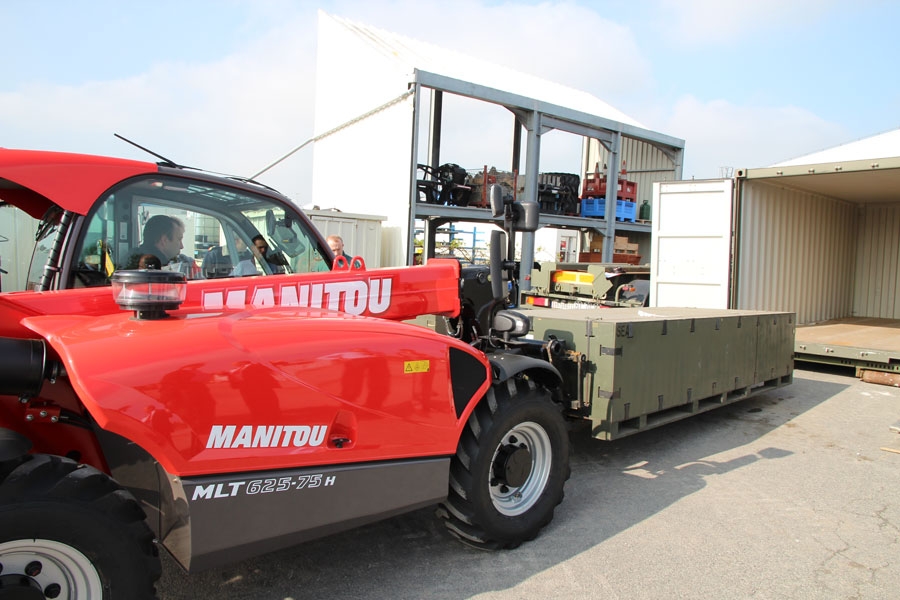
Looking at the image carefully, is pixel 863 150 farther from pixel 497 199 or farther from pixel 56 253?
pixel 56 253

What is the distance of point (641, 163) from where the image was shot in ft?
85.7

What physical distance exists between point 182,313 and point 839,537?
3970 millimetres

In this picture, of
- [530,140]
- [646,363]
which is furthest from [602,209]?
[646,363]

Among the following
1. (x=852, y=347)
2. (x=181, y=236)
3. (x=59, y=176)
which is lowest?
(x=852, y=347)

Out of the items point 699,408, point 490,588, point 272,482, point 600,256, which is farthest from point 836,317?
point 272,482

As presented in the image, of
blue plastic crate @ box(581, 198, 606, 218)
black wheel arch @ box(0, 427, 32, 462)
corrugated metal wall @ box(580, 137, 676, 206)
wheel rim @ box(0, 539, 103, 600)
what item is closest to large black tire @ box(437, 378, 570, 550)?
wheel rim @ box(0, 539, 103, 600)

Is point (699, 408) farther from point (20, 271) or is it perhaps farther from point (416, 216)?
point (416, 216)

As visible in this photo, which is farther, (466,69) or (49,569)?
(466,69)

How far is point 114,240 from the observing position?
118 inches

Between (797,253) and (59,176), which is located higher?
(797,253)

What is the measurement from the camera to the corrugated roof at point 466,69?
16234mm

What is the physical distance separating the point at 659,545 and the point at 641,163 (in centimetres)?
2461

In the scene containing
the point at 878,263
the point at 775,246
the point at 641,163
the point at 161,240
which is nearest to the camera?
the point at 161,240

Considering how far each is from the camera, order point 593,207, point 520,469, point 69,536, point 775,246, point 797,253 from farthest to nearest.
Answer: point 593,207, point 797,253, point 775,246, point 520,469, point 69,536
